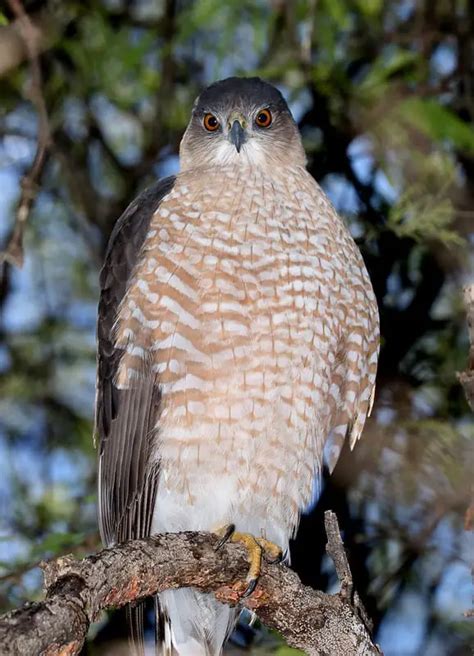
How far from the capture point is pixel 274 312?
3.91m

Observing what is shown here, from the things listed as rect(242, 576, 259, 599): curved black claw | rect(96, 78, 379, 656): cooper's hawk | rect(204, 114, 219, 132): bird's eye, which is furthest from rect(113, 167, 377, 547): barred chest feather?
rect(204, 114, 219, 132): bird's eye

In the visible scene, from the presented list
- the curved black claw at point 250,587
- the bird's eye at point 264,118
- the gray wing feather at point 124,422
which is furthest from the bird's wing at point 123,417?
the bird's eye at point 264,118

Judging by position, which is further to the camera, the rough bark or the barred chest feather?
the barred chest feather

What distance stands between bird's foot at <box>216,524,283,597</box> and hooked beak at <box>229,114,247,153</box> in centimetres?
169

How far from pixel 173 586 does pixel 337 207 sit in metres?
3.06

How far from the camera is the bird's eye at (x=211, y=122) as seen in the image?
481 cm

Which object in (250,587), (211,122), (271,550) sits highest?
(211,122)

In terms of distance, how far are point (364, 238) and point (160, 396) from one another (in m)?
2.20

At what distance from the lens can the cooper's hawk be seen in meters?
3.87

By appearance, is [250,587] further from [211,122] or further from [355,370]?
[211,122]

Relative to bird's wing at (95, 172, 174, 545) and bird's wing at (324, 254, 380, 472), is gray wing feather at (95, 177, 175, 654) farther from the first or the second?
bird's wing at (324, 254, 380, 472)

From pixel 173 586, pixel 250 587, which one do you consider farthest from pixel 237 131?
pixel 173 586

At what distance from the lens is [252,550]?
375cm

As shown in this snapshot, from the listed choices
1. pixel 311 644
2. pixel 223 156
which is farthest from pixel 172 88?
pixel 311 644
